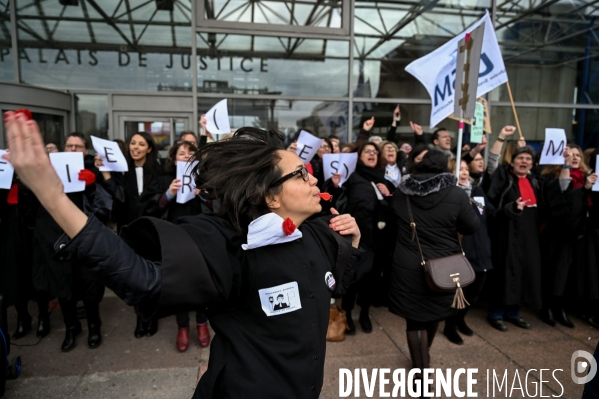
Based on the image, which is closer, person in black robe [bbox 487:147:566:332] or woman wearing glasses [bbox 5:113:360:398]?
woman wearing glasses [bbox 5:113:360:398]

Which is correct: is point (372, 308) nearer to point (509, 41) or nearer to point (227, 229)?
point (227, 229)

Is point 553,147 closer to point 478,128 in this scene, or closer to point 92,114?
point 478,128

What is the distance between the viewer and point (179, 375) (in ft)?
11.0

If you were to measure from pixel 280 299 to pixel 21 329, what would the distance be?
156 inches

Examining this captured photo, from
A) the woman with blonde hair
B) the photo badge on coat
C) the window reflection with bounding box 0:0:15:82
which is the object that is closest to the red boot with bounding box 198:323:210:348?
the photo badge on coat

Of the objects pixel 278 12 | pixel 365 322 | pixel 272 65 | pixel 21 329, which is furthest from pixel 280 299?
pixel 278 12

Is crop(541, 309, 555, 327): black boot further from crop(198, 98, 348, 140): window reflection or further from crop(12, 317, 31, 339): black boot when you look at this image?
crop(12, 317, 31, 339): black boot

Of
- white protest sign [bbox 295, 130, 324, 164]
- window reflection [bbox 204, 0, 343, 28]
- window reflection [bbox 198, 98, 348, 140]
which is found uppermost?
window reflection [bbox 204, 0, 343, 28]

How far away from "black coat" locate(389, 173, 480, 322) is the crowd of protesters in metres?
0.02

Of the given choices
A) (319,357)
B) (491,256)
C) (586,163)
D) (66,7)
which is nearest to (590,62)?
(586,163)

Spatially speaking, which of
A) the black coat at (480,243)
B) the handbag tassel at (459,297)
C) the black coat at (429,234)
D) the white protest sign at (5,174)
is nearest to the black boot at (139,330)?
the white protest sign at (5,174)

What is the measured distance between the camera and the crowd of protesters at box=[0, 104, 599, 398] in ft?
11.9

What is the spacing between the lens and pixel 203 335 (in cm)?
382

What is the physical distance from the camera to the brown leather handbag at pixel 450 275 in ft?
9.63
